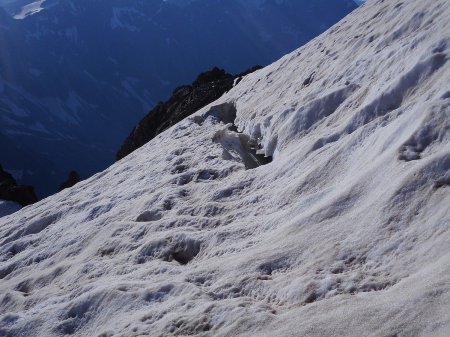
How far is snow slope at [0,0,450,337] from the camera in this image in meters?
4.59

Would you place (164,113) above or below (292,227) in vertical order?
above

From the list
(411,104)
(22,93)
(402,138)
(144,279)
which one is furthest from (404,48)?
(22,93)

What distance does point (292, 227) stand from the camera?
6.08 metres

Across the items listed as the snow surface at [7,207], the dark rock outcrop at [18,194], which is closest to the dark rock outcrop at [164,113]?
the dark rock outcrop at [18,194]

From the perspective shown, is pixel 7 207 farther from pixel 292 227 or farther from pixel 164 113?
pixel 292 227

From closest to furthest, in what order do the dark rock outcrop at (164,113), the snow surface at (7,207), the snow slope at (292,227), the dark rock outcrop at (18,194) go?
the snow slope at (292,227) < the snow surface at (7,207) < the dark rock outcrop at (18,194) < the dark rock outcrop at (164,113)

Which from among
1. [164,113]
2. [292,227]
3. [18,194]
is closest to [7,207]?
[18,194]

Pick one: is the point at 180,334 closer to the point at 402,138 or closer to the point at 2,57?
the point at 402,138

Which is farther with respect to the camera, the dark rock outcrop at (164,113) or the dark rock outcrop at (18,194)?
the dark rock outcrop at (164,113)

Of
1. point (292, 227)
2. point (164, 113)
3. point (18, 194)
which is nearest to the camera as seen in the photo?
point (292, 227)

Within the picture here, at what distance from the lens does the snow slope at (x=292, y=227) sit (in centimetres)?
459

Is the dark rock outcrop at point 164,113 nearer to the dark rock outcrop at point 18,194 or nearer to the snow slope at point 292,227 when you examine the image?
the dark rock outcrop at point 18,194

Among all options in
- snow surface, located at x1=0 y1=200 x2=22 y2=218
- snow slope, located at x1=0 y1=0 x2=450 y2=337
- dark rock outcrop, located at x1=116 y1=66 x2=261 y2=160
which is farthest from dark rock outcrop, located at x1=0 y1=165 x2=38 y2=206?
snow slope, located at x1=0 y1=0 x2=450 y2=337

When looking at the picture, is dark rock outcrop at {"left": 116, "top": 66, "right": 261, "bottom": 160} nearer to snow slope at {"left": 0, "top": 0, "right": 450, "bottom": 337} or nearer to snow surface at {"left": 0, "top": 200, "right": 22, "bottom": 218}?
snow surface at {"left": 0, "top": 200, "right": 22, "bottom": 218}
